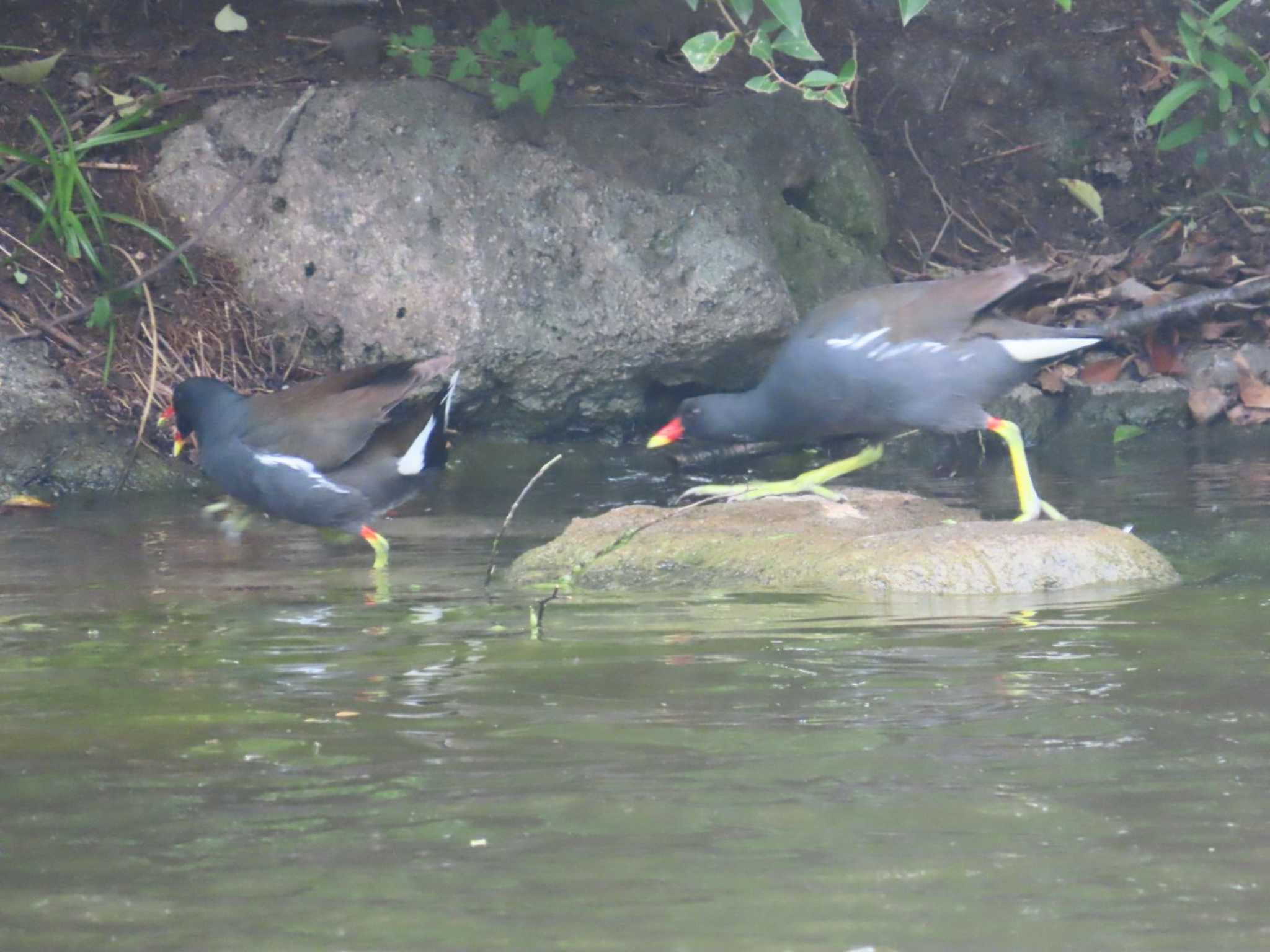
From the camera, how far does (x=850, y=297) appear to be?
6.54m

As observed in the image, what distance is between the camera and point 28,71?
845 centimetres

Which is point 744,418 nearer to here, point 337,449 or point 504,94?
point 337,449

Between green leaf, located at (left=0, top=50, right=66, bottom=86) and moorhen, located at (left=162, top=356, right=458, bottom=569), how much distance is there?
3.08 m

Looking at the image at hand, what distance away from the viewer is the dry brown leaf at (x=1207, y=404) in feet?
27.4

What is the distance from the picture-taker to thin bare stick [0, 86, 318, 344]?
25.8 feet

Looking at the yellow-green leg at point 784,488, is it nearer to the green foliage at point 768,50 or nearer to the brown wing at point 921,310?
the brown wing at point 921,310

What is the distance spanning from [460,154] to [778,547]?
3579 mm

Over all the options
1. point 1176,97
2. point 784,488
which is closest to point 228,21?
point 784,488

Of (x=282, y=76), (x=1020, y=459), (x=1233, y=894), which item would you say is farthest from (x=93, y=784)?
(x=282, y=76)

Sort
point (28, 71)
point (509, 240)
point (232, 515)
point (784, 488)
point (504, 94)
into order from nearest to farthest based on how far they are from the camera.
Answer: point (784, 488), point (232, 515), point (504, 94), point (509, 240), point (28, 71)

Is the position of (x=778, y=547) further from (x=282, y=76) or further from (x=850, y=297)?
(x=282, y=76)

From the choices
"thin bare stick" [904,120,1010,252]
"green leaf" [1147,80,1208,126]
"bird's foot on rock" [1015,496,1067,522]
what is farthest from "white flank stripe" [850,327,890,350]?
"thin bare stick" [904,120,1010,252]

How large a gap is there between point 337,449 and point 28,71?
3556mm

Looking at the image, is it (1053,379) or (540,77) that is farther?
(1053,379)
